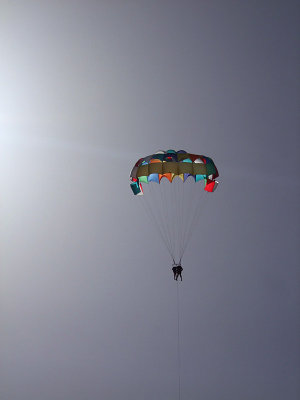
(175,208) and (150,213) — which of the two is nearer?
(175,208)

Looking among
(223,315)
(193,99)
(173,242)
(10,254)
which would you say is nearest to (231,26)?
(193,99)

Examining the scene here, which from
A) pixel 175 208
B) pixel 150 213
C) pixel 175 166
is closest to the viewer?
pixel 175 166

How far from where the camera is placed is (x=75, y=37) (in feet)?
45.8

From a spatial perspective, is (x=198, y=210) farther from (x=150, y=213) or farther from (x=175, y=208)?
(x=150, y=213)

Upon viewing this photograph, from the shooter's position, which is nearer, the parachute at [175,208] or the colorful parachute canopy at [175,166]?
the colorful parachute canopy at [175,166]

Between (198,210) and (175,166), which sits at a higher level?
(198,210)

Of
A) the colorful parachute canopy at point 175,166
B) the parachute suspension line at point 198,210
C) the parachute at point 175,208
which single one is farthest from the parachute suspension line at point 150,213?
the colorful parachute canopy at point 175,166

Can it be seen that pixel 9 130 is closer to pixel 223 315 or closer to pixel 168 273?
pixel 168 273

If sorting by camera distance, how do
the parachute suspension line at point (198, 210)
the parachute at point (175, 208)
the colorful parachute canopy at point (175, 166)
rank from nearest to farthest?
the colorful parachute canopy at point (175, 166), the parachute at point (175, 208), the parachute suspension line at point (198, 210)

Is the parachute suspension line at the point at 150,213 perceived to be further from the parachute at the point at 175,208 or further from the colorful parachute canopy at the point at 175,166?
the colorful parachute canopy at the point at 175,166

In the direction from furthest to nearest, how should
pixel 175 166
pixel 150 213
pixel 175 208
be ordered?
pixel 150 213 < pixel 175 208 < pixel 175 166

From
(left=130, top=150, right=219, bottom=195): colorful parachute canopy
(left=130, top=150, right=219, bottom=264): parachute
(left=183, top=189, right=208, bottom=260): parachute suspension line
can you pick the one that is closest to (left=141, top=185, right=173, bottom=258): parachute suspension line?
(left=130, top=150, right=219, bottom=264): parachute

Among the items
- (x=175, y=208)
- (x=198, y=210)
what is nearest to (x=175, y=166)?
(x=175, y=208)

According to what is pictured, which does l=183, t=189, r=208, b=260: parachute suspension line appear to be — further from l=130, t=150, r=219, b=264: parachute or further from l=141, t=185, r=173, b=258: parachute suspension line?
l=141, t=185, r=173, b=258: parachute suspension line
